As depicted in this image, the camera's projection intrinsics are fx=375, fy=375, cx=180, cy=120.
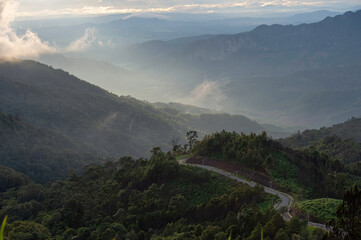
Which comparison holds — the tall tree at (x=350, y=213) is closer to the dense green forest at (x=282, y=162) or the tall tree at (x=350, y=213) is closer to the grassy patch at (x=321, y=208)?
the grassy patch at (x=321, y=208)

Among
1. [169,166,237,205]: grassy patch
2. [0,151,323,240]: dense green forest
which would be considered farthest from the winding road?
[169,166,237,205]: grassy patch

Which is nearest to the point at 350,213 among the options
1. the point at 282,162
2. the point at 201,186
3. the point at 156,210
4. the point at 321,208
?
the point at 321,208

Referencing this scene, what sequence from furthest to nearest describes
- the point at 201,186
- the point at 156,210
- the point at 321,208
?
1. the point at 201,186
2. the point at 156,210
3. the point at 321,208

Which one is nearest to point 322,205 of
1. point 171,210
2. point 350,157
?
point 171,210

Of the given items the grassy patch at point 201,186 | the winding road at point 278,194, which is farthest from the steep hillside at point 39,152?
the grassy patch at point 201,186

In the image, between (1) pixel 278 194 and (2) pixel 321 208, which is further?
(1) pixel 278 194

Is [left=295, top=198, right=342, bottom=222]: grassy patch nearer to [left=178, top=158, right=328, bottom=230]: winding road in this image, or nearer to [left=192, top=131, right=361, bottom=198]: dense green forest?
[left=178, top=158, right=328, bottom=230]: winding road

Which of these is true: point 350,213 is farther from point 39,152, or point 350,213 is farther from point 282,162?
point 39,152
